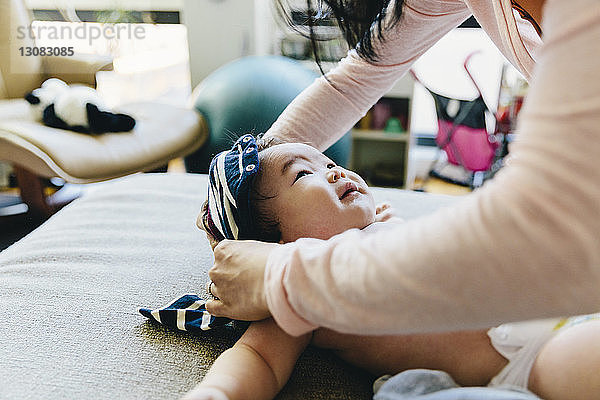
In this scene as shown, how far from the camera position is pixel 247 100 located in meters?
2.38

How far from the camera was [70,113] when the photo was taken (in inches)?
97.7

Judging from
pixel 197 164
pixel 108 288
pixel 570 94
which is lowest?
pixel 197 164

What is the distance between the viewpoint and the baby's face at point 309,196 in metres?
0.95

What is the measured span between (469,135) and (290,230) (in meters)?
2.25

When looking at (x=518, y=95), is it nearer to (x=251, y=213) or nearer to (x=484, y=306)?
(x=251, y=213)

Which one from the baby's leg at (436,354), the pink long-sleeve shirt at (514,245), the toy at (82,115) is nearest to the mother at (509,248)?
the pink long-sleeve shirt at (514,245)

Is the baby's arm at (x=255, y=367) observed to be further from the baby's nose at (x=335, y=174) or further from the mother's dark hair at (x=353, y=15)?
the mother's dark hair at (x=353, y=15)

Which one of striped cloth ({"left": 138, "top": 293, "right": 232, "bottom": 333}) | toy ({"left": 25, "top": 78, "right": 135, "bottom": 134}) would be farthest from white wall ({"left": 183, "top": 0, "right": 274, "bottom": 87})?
striped cloth ({"left": 138, "top": 293, "right": 232, "bottom": 333})

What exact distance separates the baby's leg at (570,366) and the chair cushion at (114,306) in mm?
259

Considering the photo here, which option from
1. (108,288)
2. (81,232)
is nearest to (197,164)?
(81,232)

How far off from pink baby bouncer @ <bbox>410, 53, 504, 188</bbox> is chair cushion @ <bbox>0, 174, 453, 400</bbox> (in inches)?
59.0

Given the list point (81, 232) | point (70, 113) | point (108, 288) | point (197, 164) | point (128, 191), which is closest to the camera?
point (108, 288)

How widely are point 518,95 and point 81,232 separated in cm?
241

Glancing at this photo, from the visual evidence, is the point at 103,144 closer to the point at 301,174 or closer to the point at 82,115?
the point at 82,115
